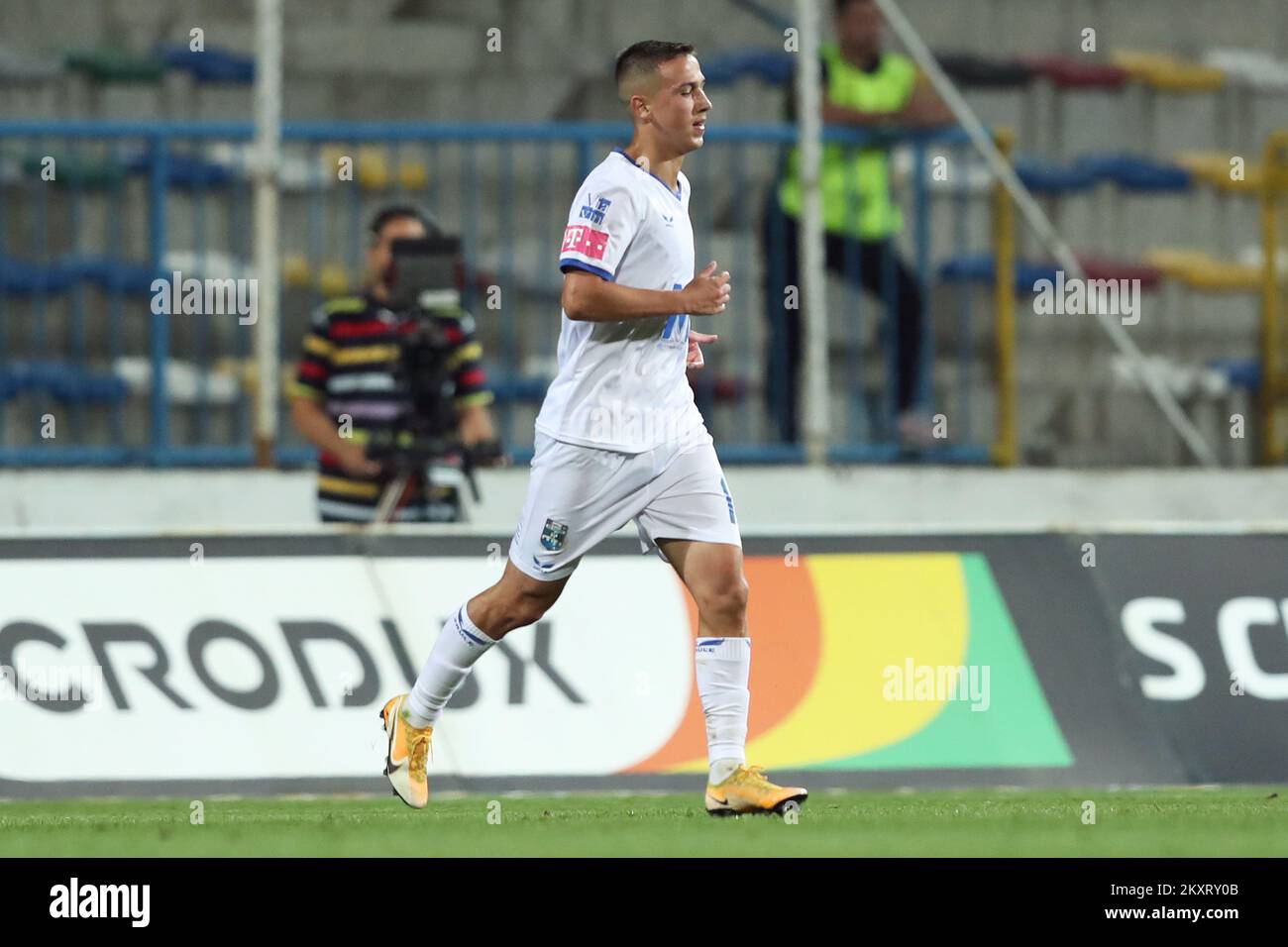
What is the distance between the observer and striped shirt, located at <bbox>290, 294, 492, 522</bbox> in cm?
1026

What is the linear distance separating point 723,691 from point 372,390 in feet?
11.2

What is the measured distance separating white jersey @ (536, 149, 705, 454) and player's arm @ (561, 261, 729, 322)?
95 millimetres

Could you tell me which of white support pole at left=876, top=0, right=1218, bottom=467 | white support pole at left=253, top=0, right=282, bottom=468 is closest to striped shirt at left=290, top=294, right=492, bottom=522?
white support pole at left=253, top=0, right=282, bottom=468

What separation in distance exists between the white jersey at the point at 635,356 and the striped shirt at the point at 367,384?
2.87 metres

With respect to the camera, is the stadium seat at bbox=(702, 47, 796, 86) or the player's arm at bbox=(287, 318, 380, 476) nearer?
the player's arm at bbox=(287, 318, 380, 476)

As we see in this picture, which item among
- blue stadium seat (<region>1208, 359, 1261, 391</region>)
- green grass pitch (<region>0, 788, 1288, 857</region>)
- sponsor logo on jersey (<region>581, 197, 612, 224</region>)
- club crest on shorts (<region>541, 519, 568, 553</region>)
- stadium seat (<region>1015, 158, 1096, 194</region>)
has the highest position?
stadium seat (<region>1015, 158, 1096, 194</region>)

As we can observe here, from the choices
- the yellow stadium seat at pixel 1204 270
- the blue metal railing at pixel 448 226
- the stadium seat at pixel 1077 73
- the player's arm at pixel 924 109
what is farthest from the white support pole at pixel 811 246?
the yellow stadium seat at pixel 1204 270

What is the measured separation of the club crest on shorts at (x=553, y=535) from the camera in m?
7.38

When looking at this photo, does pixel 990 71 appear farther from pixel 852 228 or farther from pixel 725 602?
pixel 725 602

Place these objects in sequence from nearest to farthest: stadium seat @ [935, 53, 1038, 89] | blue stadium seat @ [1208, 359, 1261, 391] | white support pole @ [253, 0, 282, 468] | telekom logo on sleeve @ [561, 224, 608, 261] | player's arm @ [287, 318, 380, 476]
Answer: telekom logo on sleeve @ [561, 224, 608, 261], player's arm @ [287, 318, 380, 476], white support pole @ [253, 0, 282, 468], blue stadium seat @ [1208, 359, 1261, 391], stadium seat @ [935, 53, 1038, 89]

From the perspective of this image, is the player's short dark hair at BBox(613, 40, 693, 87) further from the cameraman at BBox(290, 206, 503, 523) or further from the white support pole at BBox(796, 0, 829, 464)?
the white support pole at BBox(796, 0, 829, 464)

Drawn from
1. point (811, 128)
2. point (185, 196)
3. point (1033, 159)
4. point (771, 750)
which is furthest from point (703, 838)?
point (1033, 159)

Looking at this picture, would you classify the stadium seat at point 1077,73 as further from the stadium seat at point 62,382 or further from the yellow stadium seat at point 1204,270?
the stadium seat at point 62,382

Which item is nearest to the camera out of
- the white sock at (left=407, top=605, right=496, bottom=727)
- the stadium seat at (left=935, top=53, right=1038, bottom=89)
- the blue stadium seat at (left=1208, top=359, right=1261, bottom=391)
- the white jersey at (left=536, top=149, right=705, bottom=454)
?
the white jersey at (left=536, top=149, right=705, bottom=454)
